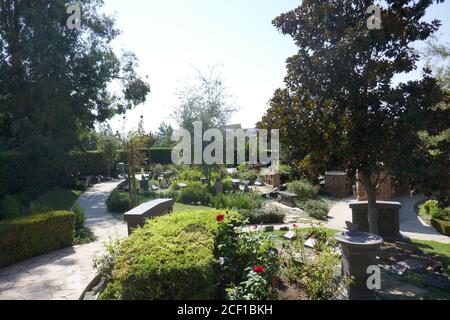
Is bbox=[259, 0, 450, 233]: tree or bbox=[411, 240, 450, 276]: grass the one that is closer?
bbox=[259, 0, 450, 233]: tree

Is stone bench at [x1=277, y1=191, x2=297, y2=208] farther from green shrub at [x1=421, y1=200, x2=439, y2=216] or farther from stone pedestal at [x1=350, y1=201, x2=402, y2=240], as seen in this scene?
stone pedestal at [x1=350, y1=201, x2=402, y2=240]

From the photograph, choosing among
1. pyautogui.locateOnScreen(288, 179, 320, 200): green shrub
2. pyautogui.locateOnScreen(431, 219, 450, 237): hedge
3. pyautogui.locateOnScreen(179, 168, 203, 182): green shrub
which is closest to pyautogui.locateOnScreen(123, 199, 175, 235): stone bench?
pyautogui.locateOnScreen(431, 219, 450, 237): hedge

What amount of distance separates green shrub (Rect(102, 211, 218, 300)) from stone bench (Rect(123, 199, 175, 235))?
5.58 ft

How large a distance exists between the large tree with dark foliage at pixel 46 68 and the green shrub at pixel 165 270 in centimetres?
1376

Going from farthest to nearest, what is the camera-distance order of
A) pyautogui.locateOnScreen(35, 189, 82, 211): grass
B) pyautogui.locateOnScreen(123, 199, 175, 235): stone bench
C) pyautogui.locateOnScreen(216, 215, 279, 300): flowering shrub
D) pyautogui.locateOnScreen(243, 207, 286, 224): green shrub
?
pyautogui.locateOnScreen(35, 189, 82, 211): grass → pyautogui.locateOnScreen(243, 207, 286, 224): green shrub → pyautogui.locateOnScreen(123, 199, 175, 235): stone bench → pyautogui.locateOnScreen(216, 215, 279, 300): flowering shrub

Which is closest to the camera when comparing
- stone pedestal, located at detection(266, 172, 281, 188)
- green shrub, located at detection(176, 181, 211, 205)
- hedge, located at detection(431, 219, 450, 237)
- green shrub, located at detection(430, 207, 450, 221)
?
hedge, located at detection(431, 219, 450, 237)

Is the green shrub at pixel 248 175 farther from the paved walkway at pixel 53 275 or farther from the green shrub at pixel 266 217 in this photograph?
the paved walkway at pixel 53 275

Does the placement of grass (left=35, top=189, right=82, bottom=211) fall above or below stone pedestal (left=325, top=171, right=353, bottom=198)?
below

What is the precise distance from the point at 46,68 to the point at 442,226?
60.1 ft

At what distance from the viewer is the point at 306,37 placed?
6809 millimetres

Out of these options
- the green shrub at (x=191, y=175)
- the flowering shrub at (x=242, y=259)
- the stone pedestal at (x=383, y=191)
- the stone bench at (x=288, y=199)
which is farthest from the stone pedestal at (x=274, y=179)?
the flowering shrub at (x=242, y=259)

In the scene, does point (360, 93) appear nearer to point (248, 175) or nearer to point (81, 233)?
point (81, 233)

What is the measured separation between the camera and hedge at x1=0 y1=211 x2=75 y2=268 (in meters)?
6.81
